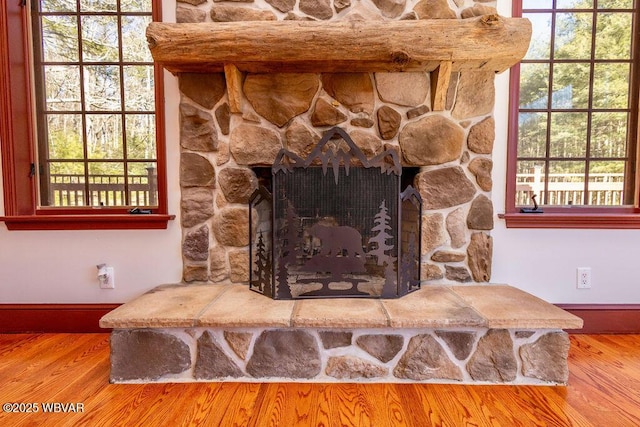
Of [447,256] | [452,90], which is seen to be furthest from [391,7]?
[447,256]

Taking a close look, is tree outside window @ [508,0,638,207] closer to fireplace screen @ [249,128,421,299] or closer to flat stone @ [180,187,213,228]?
fireplace screen @ [249,128,421,299]

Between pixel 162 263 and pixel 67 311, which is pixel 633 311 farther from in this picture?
pixel 67 311

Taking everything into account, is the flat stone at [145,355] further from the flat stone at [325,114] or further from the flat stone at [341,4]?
the flat stone at [341,4]

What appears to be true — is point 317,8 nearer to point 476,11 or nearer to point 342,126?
point 342,126

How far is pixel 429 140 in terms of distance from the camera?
1881 millimetres

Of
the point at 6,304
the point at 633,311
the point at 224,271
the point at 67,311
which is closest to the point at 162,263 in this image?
the point at 224,271

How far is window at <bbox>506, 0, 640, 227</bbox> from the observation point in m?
2.03

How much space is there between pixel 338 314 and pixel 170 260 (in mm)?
1094

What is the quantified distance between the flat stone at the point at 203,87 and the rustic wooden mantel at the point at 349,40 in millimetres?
250

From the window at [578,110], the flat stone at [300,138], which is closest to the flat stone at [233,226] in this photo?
the flat stone at [300,138]

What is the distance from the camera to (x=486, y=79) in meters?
1.88

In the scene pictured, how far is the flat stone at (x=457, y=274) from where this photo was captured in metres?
1.94

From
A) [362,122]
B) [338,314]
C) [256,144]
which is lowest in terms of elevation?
[338,314]

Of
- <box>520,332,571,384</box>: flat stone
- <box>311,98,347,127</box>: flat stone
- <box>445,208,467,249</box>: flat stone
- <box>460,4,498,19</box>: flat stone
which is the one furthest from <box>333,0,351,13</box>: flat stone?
<box>520,332,571,384</box>: flat stone
